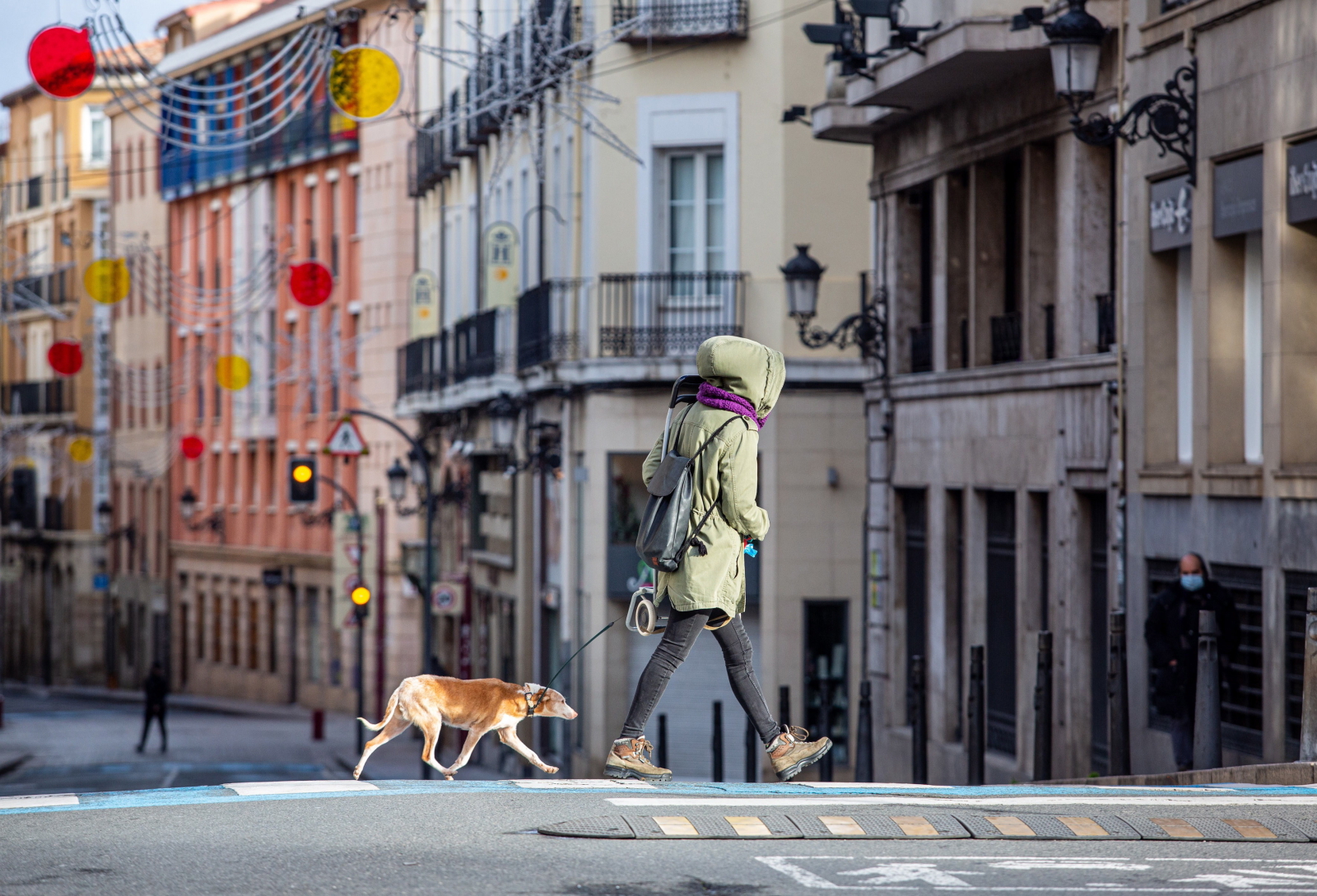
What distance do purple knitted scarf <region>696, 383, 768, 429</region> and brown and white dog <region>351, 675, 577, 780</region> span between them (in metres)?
1.42

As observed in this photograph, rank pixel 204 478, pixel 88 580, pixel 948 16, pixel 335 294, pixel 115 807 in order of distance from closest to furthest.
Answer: pixel 115 807, pixel 948 16, pixel 335 294, pixel 204 478, pixel 88 580

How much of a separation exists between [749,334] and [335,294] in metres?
28.2

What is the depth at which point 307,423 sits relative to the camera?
61781 millimetres

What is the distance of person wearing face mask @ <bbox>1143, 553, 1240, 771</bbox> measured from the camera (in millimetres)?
16625

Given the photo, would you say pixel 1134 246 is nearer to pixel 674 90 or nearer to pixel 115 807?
pixel 115 807

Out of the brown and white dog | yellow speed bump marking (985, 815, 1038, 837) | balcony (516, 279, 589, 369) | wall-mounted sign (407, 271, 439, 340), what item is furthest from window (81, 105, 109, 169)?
yellow speed bump marking (985, 815, 1038, 837)

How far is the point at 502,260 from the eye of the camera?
120ft

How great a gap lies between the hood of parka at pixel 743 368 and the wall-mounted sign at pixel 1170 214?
8.60 metres

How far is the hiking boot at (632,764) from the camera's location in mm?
11070

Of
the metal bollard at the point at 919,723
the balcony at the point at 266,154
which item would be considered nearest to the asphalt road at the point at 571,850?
the metal bollard at the point at 919,723

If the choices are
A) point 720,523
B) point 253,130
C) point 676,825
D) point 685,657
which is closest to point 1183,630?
point 685,657

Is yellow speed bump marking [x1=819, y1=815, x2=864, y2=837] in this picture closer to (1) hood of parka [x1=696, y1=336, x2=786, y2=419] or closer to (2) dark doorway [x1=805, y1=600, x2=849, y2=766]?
(1) hood of parka [x1=696, y1=336, x2=786, y2=419]

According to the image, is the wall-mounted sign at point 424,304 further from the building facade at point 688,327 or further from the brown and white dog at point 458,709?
the brown and white dog at point 458,709

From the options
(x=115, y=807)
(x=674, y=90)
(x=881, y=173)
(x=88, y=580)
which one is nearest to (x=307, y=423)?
(x=88, y=580)
